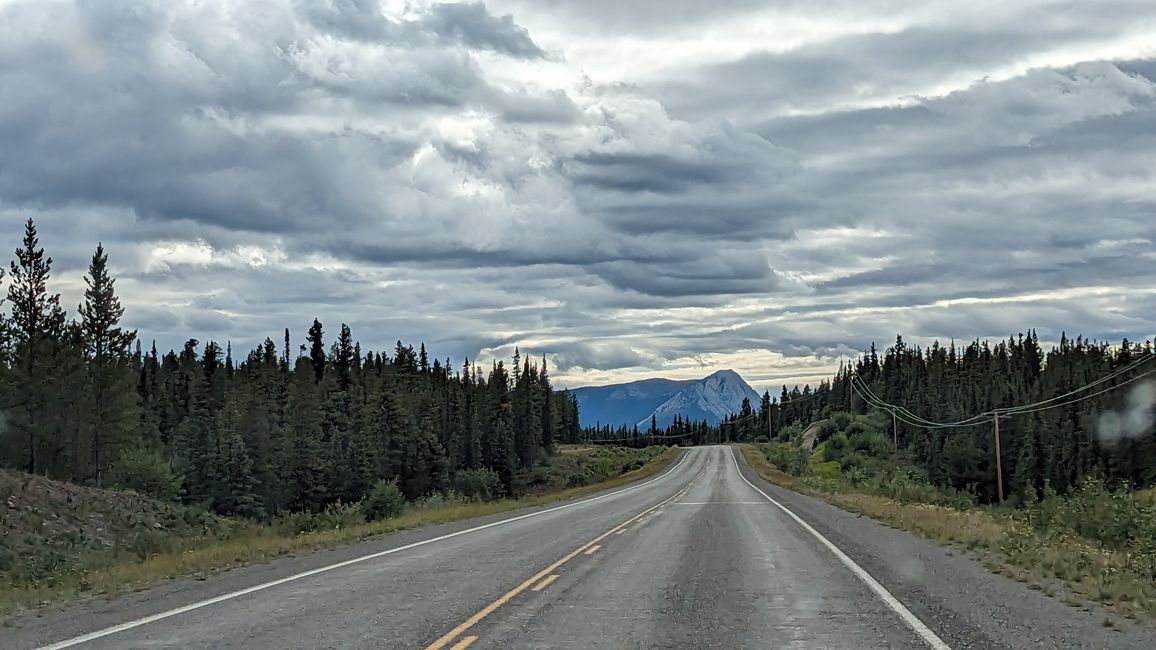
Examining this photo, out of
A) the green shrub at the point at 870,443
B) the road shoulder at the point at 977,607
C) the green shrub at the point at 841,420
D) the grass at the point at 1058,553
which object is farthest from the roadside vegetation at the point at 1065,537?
the green shrub at the point at 841,420

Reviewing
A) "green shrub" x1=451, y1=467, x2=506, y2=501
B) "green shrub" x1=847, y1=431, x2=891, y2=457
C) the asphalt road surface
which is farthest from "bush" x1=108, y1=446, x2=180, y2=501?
"green shrub" x1=847, y1=431, x2=891, y2=457

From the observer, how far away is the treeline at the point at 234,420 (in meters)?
67.4

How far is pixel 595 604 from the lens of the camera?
12109 millimetres

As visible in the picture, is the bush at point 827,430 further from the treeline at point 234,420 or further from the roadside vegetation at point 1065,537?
the roadside vegetation at point 1065,537

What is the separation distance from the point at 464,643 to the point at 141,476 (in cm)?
6717

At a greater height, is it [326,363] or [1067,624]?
[326,363]

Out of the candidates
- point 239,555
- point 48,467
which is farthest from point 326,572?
point 48,467

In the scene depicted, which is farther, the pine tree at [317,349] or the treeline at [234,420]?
the pine tree at [317,349]

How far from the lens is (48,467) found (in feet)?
229

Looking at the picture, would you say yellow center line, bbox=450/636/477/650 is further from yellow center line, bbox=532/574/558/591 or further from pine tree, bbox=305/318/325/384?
pine tree, bbox=305/318/325/384

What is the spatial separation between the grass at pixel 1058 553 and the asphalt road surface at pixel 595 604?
0.69 meters

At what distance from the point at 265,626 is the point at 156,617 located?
162 centimetres

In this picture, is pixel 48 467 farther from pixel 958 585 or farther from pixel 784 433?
pixel 784 433

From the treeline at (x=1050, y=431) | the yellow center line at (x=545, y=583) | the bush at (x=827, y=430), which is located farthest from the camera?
the bush at (x=827, y=430)
